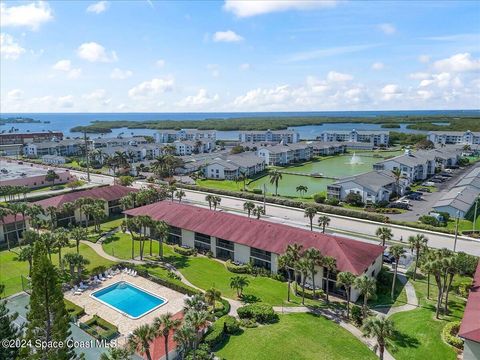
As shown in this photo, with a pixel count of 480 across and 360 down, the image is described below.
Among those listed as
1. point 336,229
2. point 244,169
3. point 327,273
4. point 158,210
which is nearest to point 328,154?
point 244,169

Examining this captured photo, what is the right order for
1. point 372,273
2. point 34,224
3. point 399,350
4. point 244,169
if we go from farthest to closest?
point 244,169, point 34,224, point 372,273, point 399,350

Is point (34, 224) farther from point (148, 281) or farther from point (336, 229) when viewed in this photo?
point (336, 229)

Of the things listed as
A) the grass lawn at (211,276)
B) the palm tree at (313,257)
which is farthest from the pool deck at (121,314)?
the palm tree at (313,257)

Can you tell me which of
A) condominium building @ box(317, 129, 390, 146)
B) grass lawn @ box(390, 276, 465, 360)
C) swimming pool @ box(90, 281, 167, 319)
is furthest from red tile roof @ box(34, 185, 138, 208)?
condominium building @ box(317, 129, 390, 146)

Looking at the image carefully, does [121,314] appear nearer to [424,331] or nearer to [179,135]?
[424,331]

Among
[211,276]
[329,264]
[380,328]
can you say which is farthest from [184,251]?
[380,328]

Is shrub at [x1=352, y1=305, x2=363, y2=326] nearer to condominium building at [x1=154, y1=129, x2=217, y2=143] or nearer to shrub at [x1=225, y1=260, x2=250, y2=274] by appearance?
shrub at [x1=225, y1=260, x2=250, y2=274]
